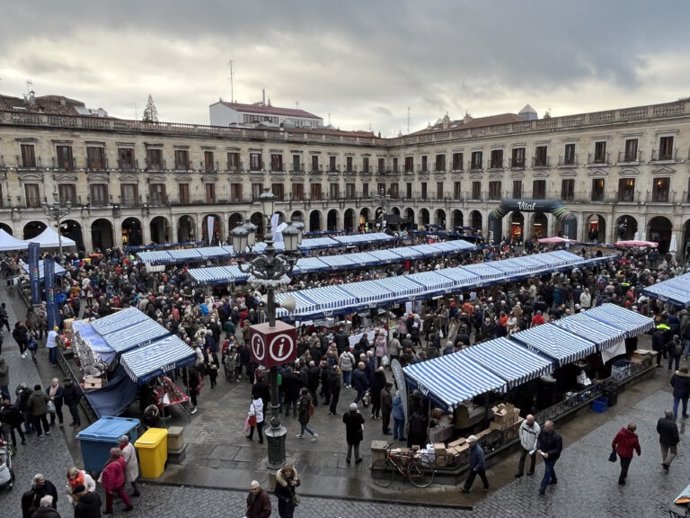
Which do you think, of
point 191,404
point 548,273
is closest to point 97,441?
point 191,404

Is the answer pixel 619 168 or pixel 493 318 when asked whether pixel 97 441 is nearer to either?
pixel 493 318

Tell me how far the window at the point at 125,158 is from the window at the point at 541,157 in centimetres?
3340

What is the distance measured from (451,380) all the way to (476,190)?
38.0 metres

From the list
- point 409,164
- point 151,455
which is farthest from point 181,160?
point 151,455

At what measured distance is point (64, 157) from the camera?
36.3m

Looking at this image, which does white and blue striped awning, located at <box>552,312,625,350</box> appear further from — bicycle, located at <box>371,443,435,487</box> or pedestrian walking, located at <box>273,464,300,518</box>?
pedestrian walking, located at <box>273,464,300,518</box>

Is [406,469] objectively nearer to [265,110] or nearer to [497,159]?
[497,159]

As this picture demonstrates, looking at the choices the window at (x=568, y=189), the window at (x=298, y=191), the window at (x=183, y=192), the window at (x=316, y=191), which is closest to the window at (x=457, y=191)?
the window at (x=568, y=189)

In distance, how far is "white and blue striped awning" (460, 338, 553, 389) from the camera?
10.9m

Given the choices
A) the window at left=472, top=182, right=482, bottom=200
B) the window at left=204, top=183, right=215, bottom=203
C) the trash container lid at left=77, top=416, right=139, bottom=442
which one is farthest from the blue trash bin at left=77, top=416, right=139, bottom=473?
the window at left=472, top=182, right=482, bottom=200

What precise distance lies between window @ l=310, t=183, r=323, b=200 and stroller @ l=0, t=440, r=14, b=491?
4125cm

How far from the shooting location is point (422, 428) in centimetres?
973

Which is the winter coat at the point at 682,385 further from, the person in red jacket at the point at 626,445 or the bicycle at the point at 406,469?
the bicycle at the point at 406,469

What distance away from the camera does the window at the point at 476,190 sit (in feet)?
149
